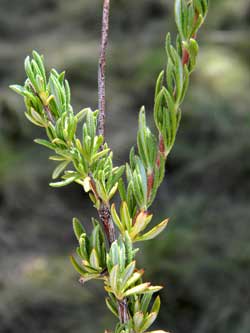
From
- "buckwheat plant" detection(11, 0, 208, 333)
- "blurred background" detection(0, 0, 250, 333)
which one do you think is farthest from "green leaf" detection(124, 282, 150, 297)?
"blurred background" detection(0, 0, 250, 333)

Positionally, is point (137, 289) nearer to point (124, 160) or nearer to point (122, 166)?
point (122, 166)

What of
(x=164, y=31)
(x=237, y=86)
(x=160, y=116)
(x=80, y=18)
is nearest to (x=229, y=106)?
(x=237, y=86)

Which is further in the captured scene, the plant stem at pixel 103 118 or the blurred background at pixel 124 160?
the blurred background at pixel 124 160

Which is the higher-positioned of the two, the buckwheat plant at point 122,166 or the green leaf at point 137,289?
the buckwheat plant at point 122,166

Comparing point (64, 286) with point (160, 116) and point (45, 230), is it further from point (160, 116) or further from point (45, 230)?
point (160, 116)

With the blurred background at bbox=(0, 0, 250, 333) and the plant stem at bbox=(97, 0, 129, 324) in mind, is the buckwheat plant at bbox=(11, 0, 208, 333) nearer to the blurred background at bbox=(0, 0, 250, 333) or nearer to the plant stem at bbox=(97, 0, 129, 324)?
the plant stem at bbox=(97, 0, 129, 324)

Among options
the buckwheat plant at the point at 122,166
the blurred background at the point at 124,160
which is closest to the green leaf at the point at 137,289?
the buckwheat plant at the point at 122,166

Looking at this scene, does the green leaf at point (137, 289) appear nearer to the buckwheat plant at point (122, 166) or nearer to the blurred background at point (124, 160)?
the buckwheat plant at point (122, 166)

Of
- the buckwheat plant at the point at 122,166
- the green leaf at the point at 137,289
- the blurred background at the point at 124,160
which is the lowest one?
the green leaf at the point at 137,289
